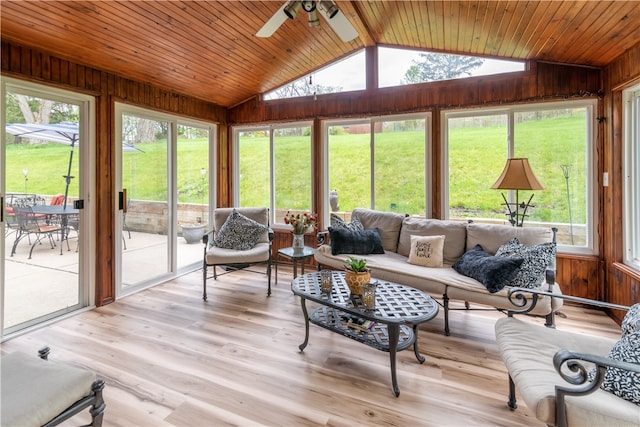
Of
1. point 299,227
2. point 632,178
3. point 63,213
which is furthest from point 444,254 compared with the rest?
point 63,213

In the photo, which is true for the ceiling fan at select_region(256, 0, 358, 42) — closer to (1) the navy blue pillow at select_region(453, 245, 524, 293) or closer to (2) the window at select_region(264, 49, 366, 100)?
(2) the window at select_region(264, 49, 366, 100)

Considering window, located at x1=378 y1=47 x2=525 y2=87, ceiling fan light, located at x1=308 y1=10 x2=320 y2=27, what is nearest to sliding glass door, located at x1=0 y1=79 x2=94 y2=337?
ceiling fan light, located at x1=308 y1=10 x2=320 y2=27

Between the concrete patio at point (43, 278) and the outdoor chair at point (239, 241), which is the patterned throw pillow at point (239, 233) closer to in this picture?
the outdoor chair at point (239, 241)

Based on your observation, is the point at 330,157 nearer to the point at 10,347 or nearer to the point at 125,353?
the point at 125,353

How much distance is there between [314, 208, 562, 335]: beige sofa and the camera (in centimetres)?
263

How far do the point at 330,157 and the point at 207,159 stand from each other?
1968 mm

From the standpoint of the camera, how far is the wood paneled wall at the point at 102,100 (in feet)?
9.47

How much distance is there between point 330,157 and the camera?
15.8 ft

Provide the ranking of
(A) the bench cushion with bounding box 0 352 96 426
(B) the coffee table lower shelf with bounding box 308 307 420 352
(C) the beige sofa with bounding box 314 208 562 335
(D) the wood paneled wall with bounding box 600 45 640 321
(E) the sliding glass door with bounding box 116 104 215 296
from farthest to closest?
(E) the sliding glass door with bounding box 116 104 215 296, (D) the wood paneled wall with bounding box 600 45 640 321, (C) the beige sofa with bounding box 314 208 562 335, (B) the coffee table lower shelf with bounding box 308 307 420 352, (A) the bench cushion with bounding box 0 352 96 426

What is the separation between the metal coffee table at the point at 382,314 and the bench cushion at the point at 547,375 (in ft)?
1.61

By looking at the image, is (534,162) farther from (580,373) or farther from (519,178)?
(580,373)

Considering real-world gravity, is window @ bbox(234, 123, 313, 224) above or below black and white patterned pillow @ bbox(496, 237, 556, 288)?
above

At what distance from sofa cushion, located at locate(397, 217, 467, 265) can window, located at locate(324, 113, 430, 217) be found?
0.62 metres

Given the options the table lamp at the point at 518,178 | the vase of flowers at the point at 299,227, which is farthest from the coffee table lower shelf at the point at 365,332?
the table lamp at the point at 518,178
